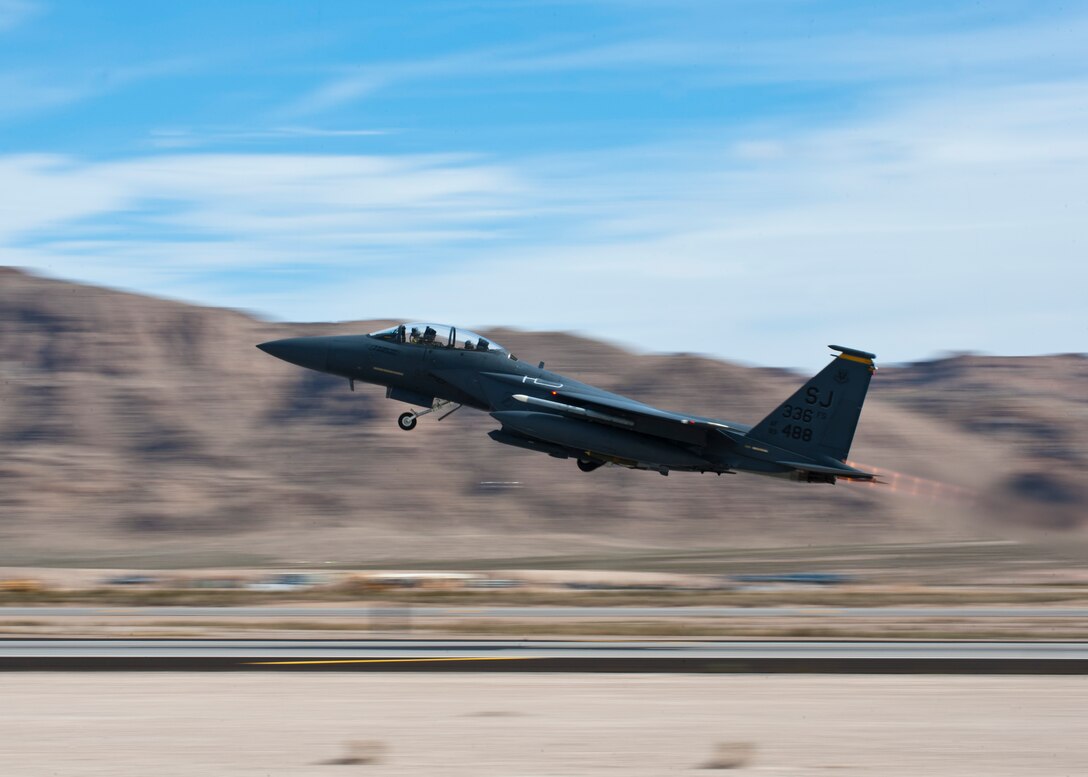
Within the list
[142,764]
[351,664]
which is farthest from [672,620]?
[142,764]

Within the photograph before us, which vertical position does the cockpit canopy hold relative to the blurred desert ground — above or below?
above

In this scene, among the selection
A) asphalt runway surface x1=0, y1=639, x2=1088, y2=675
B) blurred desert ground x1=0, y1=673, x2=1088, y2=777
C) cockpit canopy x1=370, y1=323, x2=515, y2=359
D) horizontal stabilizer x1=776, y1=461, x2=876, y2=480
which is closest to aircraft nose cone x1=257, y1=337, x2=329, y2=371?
cockpit canopy x1=370, y1=323, x2=515, y2=359

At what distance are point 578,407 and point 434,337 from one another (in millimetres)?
4363

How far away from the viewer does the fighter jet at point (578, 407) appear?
35.0 meters

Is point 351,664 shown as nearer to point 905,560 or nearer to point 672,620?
point 672,620

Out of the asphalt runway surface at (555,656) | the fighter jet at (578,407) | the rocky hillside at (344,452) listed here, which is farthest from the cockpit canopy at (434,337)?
the rocky hillside at (344,452)

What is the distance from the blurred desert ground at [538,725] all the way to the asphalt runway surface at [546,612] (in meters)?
17.6

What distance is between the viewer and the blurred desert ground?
59.9 ft

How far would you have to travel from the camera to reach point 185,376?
13338 cm

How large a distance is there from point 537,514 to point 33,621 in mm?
72334

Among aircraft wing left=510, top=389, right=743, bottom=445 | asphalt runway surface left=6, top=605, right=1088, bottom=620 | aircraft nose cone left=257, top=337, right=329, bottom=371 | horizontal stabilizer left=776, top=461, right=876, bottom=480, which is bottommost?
asphalt runway surface left=6, top=605, right=1088, bottom=620

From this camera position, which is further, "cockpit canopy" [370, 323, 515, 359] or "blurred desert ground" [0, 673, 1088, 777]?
"cockpit canopy" [370, 323, 515, 359]

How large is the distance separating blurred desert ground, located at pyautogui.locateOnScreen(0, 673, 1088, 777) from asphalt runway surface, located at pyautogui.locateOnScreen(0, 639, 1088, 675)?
1291mm

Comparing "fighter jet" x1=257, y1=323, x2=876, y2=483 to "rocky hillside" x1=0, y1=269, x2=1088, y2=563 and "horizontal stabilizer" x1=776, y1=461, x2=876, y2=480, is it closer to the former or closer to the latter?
"horizontal stabilizer" x1=776, y1=461, x2=876, y2=480
